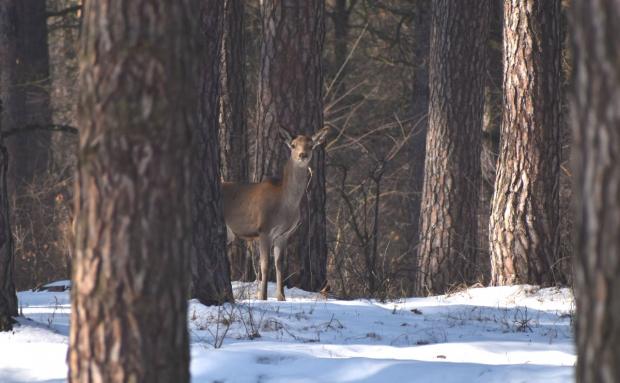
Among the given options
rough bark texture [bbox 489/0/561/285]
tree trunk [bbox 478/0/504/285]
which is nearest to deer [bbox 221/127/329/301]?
rough bark texture [bbox 489/0/561/285]

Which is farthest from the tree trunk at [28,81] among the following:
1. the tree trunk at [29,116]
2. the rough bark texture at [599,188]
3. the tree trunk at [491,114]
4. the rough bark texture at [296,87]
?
the rough bark texture at [599,188]

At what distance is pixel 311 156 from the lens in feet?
41.1

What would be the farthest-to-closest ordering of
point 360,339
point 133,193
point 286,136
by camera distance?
point 286,136 < point 360,339 < point 133,193

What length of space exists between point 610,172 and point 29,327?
19.0 ft

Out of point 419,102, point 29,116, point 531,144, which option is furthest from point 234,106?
point 29,116

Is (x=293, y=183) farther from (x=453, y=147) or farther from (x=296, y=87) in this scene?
(x=453, y=147)

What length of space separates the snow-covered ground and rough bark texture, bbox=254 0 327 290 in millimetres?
664

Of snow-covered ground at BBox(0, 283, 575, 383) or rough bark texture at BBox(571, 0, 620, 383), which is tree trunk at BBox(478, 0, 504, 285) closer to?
snow-covered ground at BBox(0, 283, 575, 383)

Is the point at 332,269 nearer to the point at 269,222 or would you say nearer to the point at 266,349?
the point at 269,222

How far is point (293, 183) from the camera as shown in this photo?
12906mm

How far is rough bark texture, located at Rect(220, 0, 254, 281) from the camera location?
15430 mm

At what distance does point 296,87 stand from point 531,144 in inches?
110

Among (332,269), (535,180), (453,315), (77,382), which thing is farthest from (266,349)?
(332,269)

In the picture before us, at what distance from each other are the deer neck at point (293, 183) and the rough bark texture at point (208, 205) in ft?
6.85
